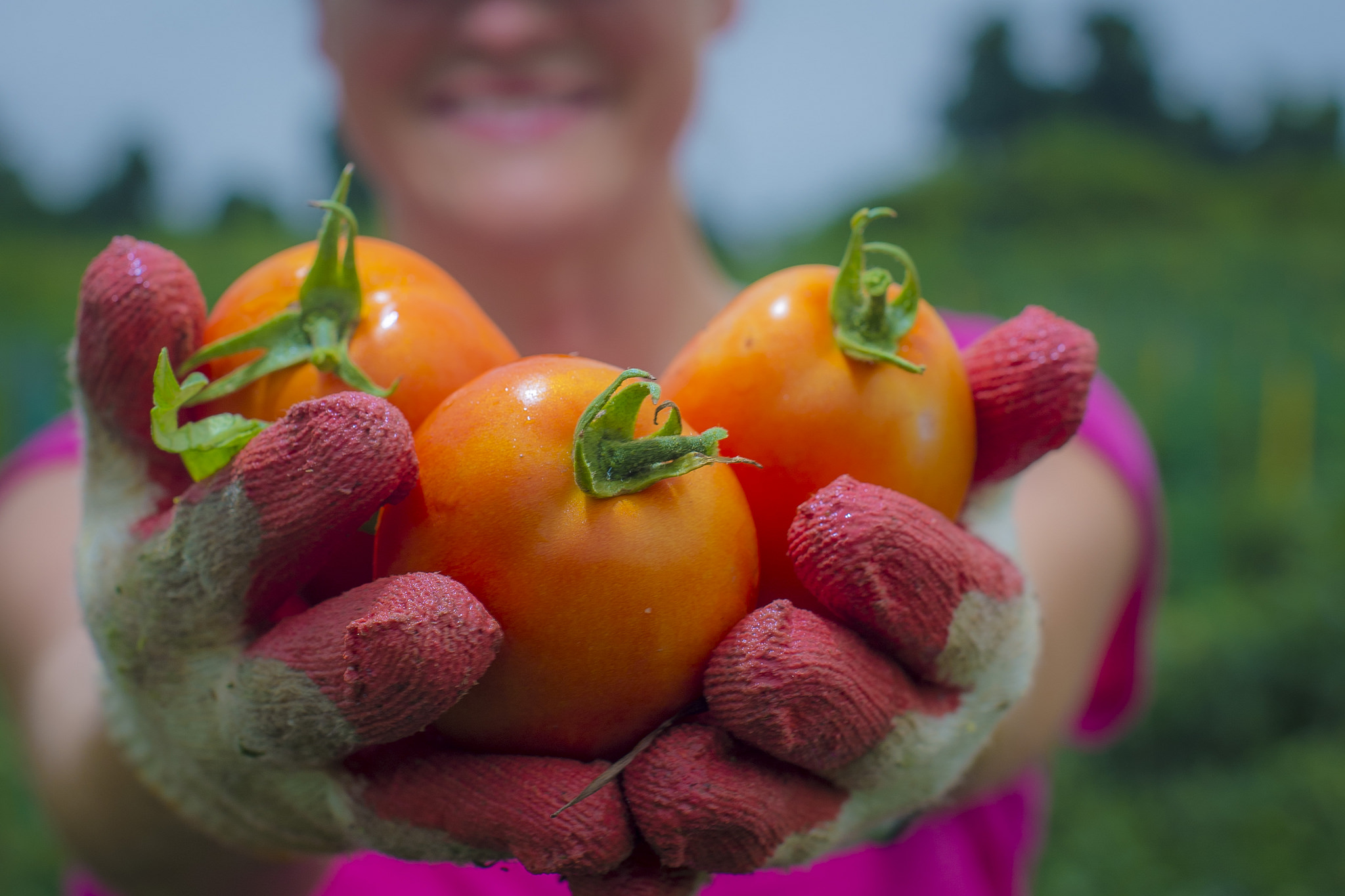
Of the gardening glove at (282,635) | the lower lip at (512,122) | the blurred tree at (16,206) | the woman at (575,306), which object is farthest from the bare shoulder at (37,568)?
the blurred tree at (16,206)

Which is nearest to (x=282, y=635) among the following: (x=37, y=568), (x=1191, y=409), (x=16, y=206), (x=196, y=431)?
(x=196, y=431)

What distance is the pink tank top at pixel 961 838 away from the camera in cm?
166

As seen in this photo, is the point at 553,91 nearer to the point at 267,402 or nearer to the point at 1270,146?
the point at 267,402

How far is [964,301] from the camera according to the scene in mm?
8297

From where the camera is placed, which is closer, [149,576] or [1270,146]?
[149,576]

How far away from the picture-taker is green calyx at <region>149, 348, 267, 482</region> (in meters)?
0.80

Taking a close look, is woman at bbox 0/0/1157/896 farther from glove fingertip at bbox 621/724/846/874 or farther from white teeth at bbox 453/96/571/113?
glove fingertip at bbox 621/724/846/874

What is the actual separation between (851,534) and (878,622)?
0.09m

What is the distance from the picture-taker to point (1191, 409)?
6016 millimetres

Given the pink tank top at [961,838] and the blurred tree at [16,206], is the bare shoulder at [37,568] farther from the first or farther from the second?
the blurred tree at [16,206]

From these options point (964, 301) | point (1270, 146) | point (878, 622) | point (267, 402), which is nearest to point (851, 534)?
point (878, 622)

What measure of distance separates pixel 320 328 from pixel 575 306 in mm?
1342

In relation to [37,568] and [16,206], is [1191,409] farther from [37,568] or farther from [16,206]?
[16,206]

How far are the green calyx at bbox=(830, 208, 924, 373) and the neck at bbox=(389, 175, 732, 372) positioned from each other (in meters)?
1.17
